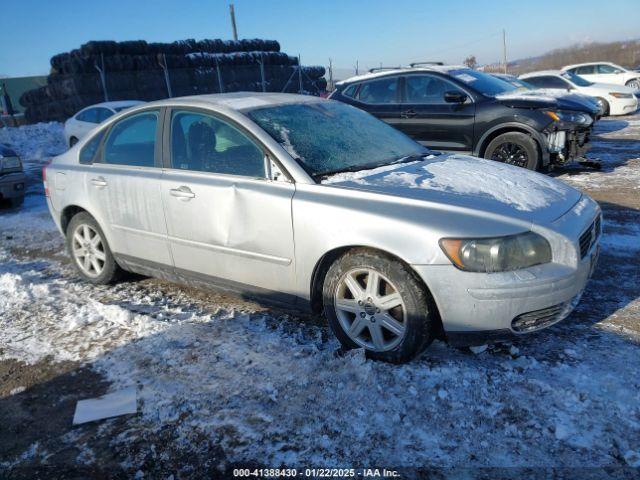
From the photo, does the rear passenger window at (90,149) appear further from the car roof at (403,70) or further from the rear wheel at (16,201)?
the car roof at (403,70)

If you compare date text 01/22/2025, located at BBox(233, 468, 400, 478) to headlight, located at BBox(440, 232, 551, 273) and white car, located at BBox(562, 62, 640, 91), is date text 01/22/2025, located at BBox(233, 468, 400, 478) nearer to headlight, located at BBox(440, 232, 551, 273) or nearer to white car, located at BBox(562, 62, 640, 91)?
headlight, located at BBox(440, 232, 551, 273)

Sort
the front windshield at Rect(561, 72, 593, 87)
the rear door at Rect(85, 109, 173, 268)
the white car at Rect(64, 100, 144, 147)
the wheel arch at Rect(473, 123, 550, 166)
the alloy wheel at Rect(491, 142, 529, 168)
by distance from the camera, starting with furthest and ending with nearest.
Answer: the front windshield at Rect(561, 72, 593, 87)
the white car at Rect(64, 100, 144, 147)
the alloy wheel at Rect(491, 142, 529, 168)
the wheel arch at Rect(473, 123, 550, 166)
the rear door at Rect(85, 109, 173, 268)

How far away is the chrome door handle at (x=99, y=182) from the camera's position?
4.29 m

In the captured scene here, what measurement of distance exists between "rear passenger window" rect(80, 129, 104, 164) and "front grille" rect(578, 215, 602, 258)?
12.5 feet

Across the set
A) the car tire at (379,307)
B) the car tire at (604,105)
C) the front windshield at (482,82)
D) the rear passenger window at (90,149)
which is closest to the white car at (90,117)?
the front windshield at (482,82)

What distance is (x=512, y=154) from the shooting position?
764 cm

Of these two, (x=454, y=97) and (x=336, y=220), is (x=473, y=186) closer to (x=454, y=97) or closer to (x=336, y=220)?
(x=336, y=220)

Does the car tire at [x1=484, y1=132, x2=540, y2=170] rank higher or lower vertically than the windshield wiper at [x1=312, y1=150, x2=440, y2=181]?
lower

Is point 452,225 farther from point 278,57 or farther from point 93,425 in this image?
point 278,57

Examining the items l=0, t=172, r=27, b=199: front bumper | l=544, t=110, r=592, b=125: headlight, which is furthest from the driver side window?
l=0, t=172, r=27, b=199: front bumper

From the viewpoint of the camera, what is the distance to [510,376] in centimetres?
286

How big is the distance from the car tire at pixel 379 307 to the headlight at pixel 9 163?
706cm

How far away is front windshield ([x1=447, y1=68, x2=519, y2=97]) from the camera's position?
7913mm

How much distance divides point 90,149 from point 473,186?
3290 millimetres
